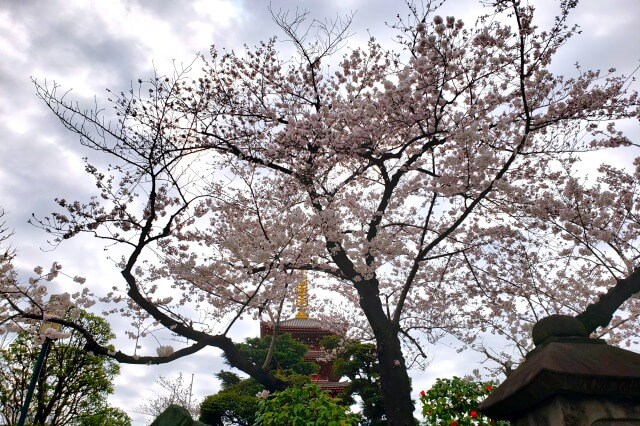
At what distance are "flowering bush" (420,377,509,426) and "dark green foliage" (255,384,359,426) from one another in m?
1.78

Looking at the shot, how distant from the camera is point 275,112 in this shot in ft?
30.9

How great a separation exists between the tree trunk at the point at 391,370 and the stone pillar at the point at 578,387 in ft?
14.1

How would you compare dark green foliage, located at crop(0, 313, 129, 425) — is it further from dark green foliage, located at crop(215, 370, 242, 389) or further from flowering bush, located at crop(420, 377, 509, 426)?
flowering bush, located at crop(420, 377, 509, 426)

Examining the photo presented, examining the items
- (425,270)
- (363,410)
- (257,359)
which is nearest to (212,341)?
(425,270)

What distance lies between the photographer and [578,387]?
2.98 metres

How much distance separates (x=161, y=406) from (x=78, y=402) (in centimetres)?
1494

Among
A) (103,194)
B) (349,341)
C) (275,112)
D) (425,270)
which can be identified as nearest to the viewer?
(103,194)

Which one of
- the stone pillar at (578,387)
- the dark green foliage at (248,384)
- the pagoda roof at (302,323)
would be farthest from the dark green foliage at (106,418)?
the stone pillar at (578,387)

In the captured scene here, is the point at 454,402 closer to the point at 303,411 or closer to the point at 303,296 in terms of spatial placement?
the point at 303,411

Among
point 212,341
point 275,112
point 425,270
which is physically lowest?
point 212,341

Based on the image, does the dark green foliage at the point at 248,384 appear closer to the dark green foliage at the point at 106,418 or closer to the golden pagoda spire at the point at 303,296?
the golden pagoda spire at the point at 303,296

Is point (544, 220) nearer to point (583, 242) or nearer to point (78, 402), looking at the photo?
point (583, 242)

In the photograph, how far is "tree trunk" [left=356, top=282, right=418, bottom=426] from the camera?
24.1 feet

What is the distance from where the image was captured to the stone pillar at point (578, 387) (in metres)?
2.98
